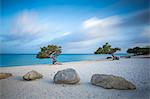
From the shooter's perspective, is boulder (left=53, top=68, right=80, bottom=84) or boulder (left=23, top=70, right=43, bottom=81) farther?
boulder (left=23, top=70, right=43, bottom=81)

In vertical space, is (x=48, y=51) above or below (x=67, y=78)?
above

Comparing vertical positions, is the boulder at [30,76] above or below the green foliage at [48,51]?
below

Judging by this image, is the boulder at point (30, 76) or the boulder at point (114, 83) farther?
the boulder at point (30, 76)

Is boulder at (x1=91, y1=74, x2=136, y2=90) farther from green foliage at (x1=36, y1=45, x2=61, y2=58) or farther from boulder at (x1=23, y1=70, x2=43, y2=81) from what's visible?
green foliage at (x1=36, y1=45, x2=61, y2=58)

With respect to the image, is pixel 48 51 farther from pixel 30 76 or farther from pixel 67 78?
pixel 67 78

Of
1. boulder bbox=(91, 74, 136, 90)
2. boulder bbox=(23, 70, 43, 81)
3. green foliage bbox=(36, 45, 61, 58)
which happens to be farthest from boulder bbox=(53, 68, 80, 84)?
green foliage bbox=(36, 45, 61, 58)

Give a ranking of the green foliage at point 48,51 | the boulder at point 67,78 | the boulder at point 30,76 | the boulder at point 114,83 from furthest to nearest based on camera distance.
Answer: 1. the green foliage at point 48,51
2. the boulder at point 30,76
3. the boulder at point 67,78
4. the boulder at point 114,83

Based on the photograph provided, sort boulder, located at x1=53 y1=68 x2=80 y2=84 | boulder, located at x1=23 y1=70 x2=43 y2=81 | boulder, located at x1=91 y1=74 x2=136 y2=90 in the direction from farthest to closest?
boulder, located at x1=23 y1=70 x2=43 y2=81, boulder, located at x1=53 y1=68 x2=80 y2=84, boulder, located at x1=91 y1=74 x2=136 y2=90

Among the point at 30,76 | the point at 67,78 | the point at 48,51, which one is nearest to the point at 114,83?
the point at 67,78

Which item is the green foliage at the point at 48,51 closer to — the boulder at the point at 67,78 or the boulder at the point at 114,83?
the boulder at the point at 67,78

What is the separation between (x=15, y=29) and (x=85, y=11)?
213 centimetres

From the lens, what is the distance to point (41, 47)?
6262 millimetres

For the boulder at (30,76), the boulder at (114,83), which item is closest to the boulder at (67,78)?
the boulder at (114,83)

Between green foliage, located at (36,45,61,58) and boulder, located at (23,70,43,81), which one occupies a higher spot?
green foliage, located at (36,45,61,58)
